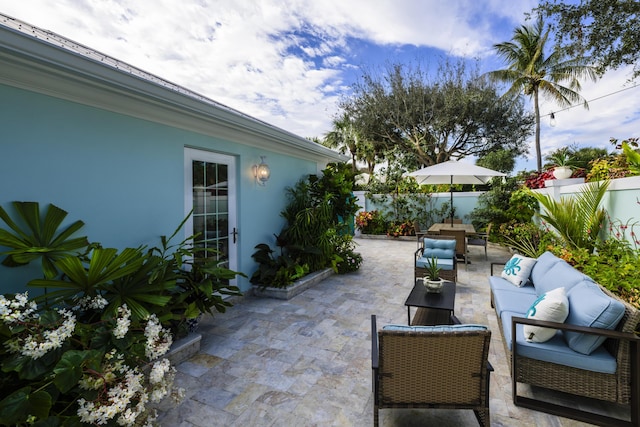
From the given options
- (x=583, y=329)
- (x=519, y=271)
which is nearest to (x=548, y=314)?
(x=583, y=329)

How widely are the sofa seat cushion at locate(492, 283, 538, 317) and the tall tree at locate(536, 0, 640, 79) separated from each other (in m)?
7.29

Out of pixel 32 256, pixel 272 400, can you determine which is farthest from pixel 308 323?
pixel 32 256

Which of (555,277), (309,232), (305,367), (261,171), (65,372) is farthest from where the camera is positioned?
(309,232)

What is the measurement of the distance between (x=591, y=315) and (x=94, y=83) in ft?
15.5

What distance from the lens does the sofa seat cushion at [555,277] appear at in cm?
304

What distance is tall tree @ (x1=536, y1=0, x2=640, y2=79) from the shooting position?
22.5ft

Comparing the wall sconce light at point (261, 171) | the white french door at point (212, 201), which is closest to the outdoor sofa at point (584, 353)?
the white french door at point (212, 201)

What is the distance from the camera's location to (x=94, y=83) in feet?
9.19

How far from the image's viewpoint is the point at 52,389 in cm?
182

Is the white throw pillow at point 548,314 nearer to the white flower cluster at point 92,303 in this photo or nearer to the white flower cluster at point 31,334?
the white flower cluster at point 31,334

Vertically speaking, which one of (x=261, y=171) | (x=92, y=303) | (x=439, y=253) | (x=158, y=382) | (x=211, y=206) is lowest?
(x=158, y=382)

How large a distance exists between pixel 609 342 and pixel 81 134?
16.9ft

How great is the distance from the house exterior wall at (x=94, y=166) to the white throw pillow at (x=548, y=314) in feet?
13.8

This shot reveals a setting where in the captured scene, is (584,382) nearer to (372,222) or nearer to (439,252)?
(439,252)
